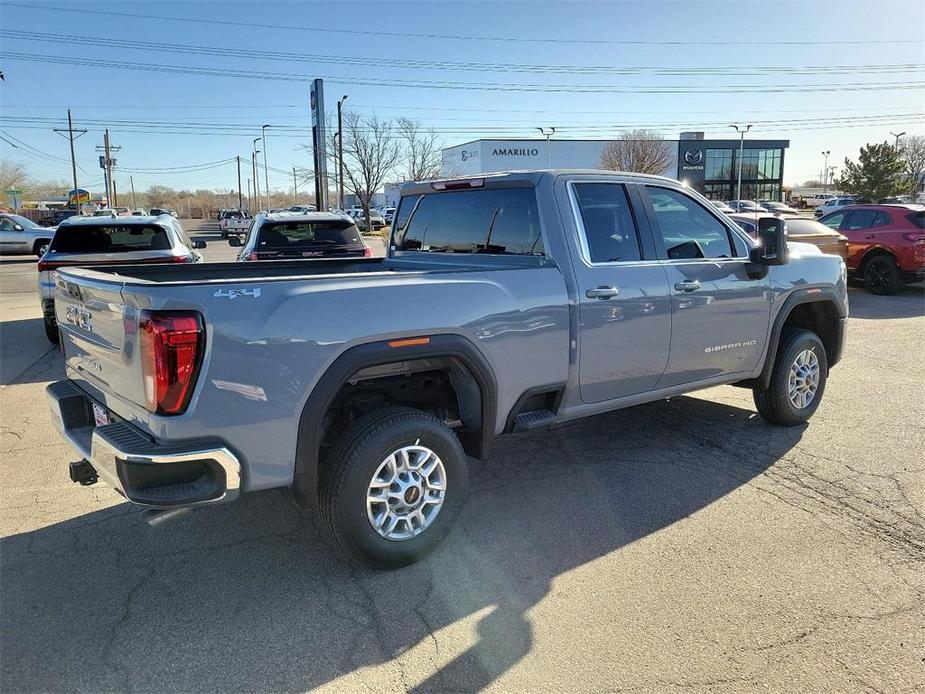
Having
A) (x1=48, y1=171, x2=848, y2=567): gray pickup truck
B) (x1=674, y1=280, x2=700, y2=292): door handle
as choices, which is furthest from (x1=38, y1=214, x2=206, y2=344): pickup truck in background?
(x1=674, y1=280, x2=700, y2=292): door handle

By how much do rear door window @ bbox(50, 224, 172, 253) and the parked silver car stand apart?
2010 cm

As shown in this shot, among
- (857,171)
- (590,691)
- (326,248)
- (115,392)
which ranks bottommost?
(590,691)

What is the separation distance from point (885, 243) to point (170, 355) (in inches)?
586

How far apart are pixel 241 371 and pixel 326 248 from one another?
715 centimetres

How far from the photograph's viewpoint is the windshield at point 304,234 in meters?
9.74

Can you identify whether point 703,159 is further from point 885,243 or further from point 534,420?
point 534,420

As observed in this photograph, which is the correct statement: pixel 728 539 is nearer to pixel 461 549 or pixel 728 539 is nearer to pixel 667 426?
pixel 461 549

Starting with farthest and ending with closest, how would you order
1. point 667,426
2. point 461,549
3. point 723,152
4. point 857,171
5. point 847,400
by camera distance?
point 723,152 < point 857,171 < point 847,400 < point 667,426 < point 461,549

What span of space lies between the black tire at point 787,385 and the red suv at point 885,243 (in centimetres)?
968

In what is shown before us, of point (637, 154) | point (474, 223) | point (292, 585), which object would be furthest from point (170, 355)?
point (637, 154)

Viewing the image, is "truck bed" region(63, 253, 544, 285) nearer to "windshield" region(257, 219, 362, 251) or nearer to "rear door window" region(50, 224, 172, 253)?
"windshield" region(257, 219, 362, 251)

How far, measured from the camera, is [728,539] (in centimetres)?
381

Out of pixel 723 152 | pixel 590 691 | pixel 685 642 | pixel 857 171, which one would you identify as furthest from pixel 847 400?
pixel 723 152

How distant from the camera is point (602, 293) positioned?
13.4ft
